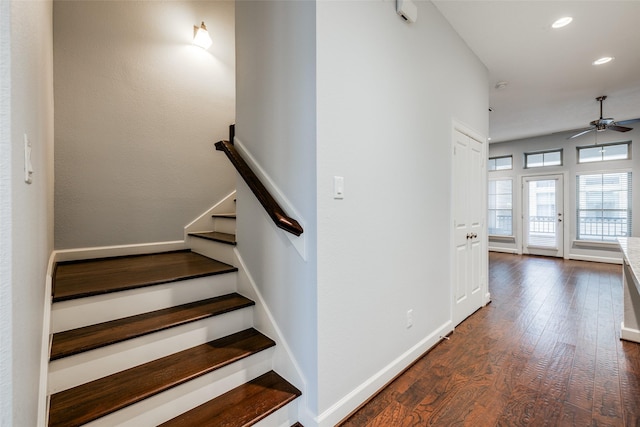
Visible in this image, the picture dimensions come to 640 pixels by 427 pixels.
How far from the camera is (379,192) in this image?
73.9 inches

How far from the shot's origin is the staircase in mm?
1278

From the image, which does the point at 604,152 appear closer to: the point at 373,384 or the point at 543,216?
the point at 543,216

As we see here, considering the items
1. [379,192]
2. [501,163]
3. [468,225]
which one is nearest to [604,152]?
[501,163]

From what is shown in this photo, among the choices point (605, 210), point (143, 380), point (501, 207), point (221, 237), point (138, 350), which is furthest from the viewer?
point (501, 207)

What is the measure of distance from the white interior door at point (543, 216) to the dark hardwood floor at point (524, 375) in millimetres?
3796

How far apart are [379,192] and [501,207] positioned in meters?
7.27

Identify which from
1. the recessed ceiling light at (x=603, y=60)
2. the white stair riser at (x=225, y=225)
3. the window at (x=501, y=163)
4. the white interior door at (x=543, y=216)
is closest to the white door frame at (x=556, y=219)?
the white interior door at (x=543, y=216)

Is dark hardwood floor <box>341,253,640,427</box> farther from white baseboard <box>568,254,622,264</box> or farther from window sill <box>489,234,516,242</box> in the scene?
window sill <box>489,234,516,242</box>

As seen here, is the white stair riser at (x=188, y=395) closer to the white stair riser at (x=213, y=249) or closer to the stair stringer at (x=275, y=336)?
the stair stringer at (x=275, y=336)

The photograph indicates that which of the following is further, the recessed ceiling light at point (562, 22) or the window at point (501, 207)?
the window at point (501, 207)

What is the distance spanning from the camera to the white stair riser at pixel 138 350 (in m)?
1.30

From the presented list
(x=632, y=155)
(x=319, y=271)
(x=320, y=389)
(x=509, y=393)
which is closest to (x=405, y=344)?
(x=509, y=393)

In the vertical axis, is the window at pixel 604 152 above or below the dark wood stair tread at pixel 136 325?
above

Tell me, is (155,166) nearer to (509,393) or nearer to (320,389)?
(320,389)
